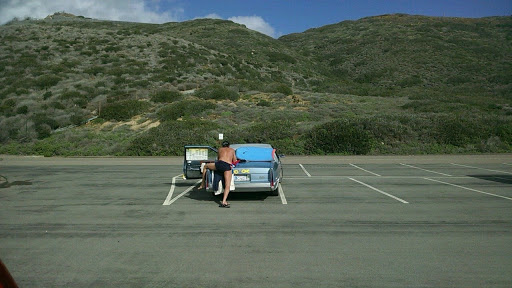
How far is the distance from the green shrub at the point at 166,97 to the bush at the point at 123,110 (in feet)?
5.30

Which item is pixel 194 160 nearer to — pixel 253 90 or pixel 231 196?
pixel 231 196

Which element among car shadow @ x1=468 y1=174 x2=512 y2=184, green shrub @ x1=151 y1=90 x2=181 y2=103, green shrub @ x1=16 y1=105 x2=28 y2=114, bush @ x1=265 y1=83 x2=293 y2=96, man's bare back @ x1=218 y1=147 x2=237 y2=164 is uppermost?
bush @ x1=265 y1=83 x2=293 y2=96

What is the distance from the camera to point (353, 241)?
799cm

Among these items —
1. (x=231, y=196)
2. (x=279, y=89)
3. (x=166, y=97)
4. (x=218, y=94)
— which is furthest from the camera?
(x=279, y=89)

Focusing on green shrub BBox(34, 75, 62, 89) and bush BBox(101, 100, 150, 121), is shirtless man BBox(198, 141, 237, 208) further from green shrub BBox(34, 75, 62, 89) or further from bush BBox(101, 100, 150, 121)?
green shrub BBox(34, 75, 62, 89)

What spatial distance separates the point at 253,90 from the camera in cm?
4672

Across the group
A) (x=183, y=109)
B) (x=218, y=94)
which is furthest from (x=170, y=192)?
(x=218, y=94)

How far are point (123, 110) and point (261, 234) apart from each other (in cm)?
3199

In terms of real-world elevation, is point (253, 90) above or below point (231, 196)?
above

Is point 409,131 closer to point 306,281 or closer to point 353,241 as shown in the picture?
point 353,241

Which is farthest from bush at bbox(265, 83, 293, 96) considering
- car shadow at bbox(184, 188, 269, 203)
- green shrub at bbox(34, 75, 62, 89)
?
car shadow at bbox(184, 188, 269, 203)

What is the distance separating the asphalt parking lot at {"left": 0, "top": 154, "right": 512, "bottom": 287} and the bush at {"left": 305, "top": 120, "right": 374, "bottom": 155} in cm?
1284

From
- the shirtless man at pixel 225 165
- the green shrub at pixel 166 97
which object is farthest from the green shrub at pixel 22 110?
the shirtless man at pixel 225 165

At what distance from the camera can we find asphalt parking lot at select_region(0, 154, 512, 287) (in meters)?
6.21
